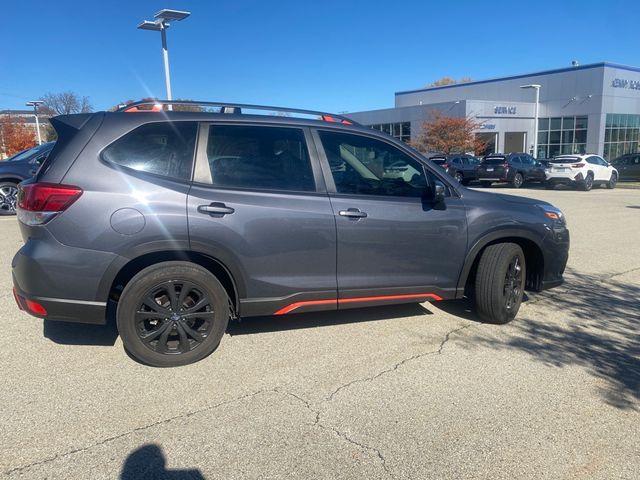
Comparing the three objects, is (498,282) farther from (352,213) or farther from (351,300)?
(352,213)

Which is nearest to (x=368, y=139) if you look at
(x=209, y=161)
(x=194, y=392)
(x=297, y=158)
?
(x=297, y=158)

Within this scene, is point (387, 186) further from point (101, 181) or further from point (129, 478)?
point (129, 478)

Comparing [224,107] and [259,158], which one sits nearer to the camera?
[259,158]

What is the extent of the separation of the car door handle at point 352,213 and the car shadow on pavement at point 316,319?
1.19 meters

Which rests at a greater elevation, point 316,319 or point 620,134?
point 620,134

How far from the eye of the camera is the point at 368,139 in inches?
169

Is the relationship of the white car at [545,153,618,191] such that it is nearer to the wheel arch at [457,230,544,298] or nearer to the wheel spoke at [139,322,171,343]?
the wheel arch at [457,230,544,298]

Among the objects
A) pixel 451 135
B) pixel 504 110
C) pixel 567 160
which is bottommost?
pixel 567 160

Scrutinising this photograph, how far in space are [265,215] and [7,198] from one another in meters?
10.0

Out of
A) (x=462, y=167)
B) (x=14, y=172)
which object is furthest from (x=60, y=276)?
(x=462, y=167)

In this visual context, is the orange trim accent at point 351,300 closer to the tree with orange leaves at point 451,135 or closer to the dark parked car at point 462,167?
the dark parked car at point 462,167

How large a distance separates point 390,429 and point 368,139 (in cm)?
241

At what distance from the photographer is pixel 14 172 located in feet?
35.2

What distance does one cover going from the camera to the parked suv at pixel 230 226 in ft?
11.1
